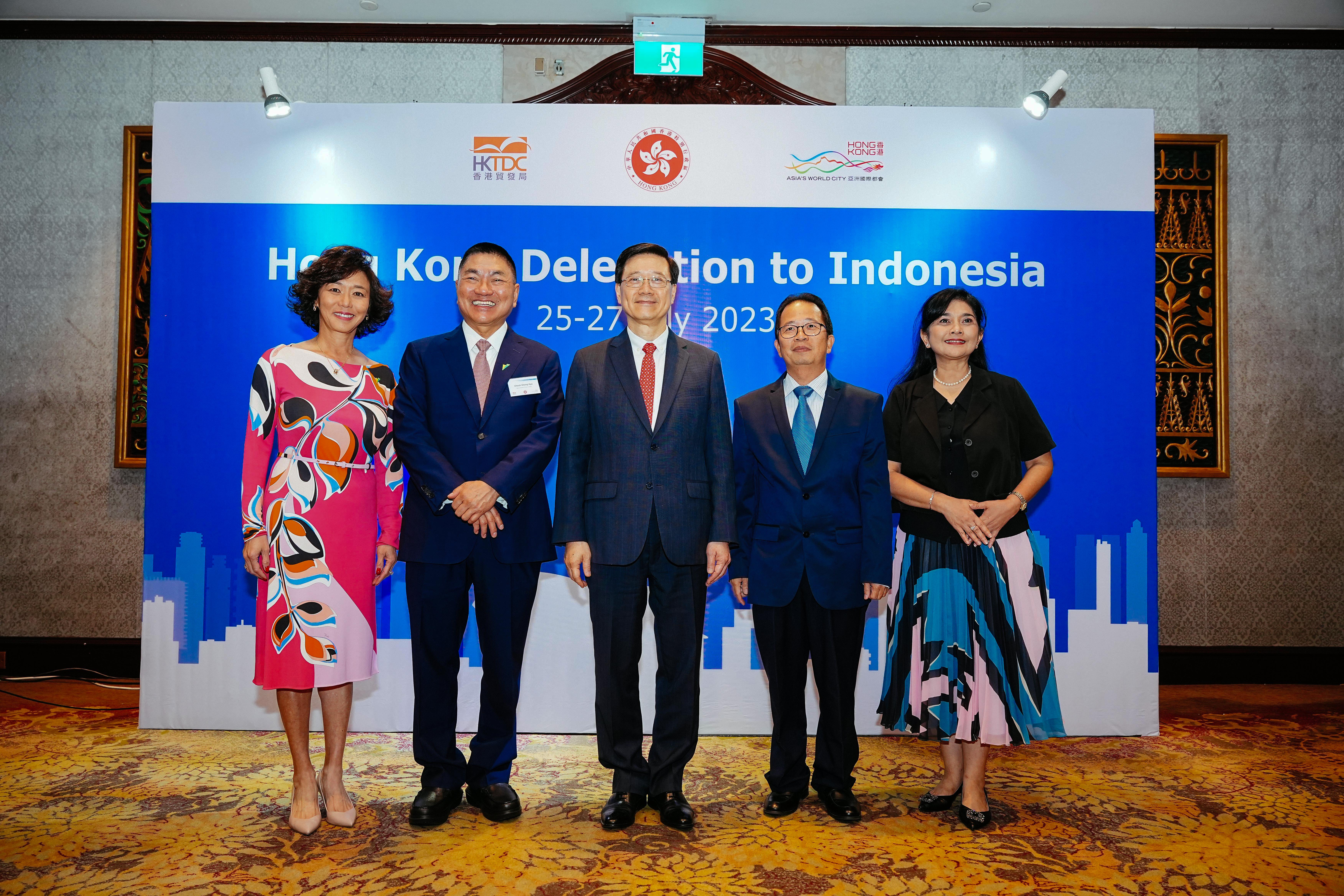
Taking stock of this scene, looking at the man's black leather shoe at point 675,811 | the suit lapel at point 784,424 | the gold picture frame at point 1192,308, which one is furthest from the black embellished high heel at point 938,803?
the gold picture frame at point 1192,308

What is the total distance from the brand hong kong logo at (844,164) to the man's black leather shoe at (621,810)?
2723 millimetres

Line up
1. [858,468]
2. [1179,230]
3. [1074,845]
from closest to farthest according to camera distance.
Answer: [1074,845] → [858,468] → [1179,230]

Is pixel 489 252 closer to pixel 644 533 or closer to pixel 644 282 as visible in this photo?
pixel 644 282

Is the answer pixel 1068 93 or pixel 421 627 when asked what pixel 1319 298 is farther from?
pixel 421 627

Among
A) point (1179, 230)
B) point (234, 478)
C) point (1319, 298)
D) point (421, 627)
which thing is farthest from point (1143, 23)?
point (234, 478)

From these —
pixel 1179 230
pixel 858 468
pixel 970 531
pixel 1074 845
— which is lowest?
pixel 1074 845

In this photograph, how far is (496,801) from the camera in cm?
262

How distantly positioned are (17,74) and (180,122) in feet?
6.89

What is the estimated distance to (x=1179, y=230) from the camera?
473 centimetres

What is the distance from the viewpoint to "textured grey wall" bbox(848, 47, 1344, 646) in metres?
4.72

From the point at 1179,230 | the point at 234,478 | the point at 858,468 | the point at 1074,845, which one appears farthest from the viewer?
the point at 1179,230

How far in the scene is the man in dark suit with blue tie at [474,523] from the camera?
2.58 meters

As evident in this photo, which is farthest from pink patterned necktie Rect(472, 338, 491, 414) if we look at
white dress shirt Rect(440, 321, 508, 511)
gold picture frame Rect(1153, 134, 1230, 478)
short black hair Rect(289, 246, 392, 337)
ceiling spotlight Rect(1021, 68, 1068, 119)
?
gold picture frame Rect(1153, 134, 1230, 478)

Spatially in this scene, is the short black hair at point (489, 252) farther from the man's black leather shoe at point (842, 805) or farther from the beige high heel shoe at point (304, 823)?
the man's black leather shoe at point (842, 805)
